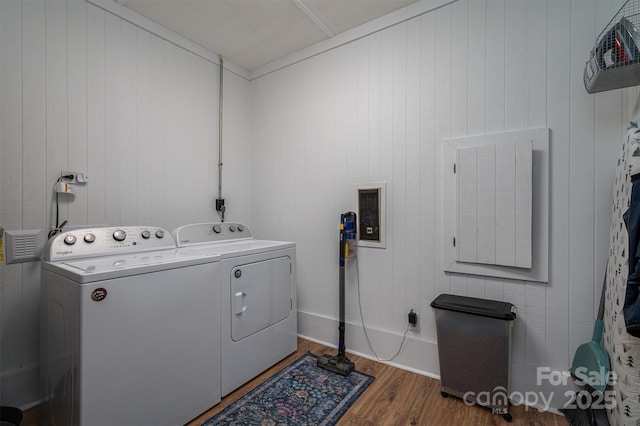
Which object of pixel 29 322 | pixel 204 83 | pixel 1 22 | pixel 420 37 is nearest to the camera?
pixel 1 22

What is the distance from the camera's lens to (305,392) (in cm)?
191

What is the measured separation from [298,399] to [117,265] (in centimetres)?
135

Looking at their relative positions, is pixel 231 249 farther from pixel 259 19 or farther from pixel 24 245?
pixel 259 19

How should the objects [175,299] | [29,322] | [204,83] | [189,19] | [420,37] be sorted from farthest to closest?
[204,83] < [189,19] < [420,37] < [29,322] < [175,299]

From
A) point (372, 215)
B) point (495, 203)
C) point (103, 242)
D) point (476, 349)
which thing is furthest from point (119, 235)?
point (495, 203)

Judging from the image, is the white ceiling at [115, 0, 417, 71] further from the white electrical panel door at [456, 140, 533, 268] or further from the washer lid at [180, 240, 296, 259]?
the washer lid at [180, 240, 296, 259]

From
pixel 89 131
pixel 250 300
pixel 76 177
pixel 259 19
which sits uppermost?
pixel 259 19

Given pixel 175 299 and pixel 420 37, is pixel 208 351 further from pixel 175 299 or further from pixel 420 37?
pixel 420 37

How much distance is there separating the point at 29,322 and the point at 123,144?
1.33 m

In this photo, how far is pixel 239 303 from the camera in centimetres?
196

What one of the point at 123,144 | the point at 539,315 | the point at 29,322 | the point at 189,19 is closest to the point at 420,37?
the point at 189,19

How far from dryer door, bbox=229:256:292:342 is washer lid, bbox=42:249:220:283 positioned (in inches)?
→ 11.4

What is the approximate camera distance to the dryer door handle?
193cm

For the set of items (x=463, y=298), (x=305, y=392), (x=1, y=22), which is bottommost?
(x=305, y=392)
